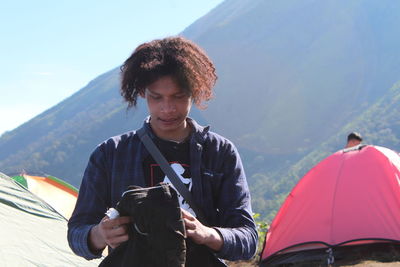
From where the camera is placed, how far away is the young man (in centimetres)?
148

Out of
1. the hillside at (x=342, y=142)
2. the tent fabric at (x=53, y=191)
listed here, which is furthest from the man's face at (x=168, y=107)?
the hillside at (x=342, y=142)

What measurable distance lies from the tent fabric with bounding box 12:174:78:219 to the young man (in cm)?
518

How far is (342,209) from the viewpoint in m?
5.50

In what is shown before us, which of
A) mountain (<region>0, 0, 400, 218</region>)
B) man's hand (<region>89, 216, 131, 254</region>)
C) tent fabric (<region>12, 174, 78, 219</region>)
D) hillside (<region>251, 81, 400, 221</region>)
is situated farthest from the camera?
mountain (<region>0, 0, 400, 218</region>)

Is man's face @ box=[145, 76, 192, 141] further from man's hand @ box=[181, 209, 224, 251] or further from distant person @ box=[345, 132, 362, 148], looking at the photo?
distant person @ box=[345, 132, 362, 148]

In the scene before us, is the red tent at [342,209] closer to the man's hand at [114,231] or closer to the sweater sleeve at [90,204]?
the sweater sleeve at [90,204]

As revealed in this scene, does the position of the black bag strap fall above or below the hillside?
above

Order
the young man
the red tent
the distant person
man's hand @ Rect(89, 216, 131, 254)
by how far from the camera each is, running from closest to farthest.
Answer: man's hand @ Rect(89, 216, 131, 254)
the young man
the red tent
the distant person

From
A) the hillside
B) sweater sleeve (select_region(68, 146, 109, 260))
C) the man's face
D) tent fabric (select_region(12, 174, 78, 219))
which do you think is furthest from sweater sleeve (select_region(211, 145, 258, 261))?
the hillside

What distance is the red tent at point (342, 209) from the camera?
537 centimetres

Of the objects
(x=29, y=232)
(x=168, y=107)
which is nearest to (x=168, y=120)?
(x=168, y=107)

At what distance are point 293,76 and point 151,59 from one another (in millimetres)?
113795

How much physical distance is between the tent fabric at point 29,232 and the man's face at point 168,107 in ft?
7.36

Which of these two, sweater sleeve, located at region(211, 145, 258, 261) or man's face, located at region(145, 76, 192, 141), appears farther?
man's face, located at region(145, 76, 192, 141)
